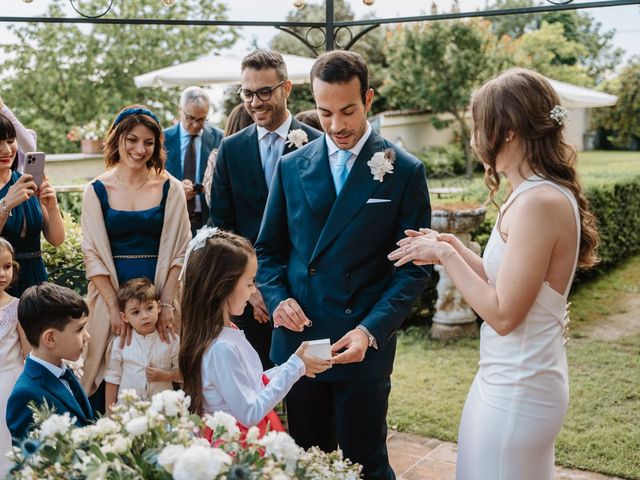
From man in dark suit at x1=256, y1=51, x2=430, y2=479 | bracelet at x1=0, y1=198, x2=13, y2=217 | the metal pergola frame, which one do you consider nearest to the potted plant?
the metal pergola frame

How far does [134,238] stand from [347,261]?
3.90 ft

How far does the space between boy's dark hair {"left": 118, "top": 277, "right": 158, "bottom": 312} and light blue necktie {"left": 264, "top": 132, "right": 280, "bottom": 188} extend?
726 mm

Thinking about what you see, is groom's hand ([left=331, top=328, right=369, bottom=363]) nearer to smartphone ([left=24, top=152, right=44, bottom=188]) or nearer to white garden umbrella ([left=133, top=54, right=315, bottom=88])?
smartphone ([left=24, top=152, right=44, bottom=188])

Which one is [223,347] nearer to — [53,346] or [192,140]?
[53,346]

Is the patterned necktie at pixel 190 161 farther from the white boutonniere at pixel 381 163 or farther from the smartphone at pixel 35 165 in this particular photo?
the white boutonniere at pixel 381 163

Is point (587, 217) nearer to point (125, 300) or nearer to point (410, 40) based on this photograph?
point (125, 300)

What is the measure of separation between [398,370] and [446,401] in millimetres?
802

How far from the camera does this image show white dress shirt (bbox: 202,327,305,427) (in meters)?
2.44

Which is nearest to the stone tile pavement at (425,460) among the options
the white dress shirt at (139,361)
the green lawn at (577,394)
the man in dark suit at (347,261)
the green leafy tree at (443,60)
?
the green lawn at (577,394)

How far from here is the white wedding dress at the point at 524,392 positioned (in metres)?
2.28

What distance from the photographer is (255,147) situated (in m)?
3.65

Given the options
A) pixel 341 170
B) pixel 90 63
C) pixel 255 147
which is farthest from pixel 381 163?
pixel 90 63

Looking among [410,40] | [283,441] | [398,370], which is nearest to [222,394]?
[283,441]

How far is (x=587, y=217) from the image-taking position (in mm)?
2326
